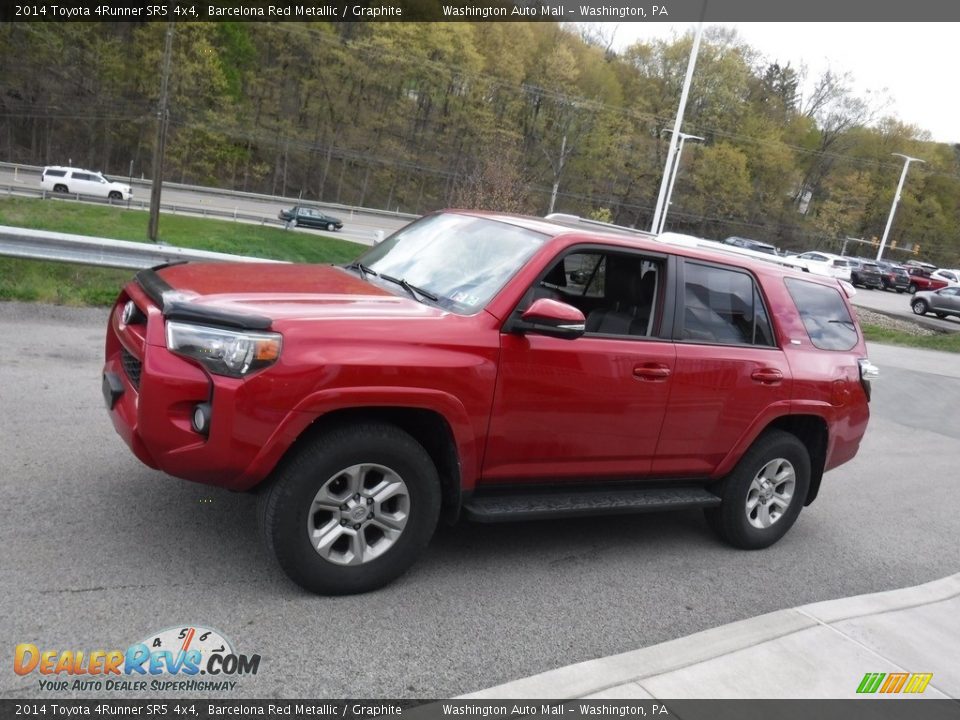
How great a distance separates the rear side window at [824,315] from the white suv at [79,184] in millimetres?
42887

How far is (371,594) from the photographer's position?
3.89 meters

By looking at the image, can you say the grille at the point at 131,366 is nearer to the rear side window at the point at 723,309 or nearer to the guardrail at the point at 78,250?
the rear side window at the point at 723,309

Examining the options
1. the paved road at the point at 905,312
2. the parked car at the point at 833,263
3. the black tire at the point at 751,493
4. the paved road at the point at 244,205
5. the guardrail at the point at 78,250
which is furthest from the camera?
the paved road at the point at 244,205

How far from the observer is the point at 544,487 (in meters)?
4.37

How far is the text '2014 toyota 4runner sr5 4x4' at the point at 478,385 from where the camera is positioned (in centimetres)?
346

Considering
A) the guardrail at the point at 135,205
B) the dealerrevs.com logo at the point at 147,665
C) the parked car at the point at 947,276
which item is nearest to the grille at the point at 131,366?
the dealerrevs.com logo at the point at 147,665

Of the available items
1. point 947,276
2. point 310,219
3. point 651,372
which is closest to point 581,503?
point 651,372

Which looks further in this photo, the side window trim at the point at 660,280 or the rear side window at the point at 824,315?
the rear side window at the point at 824,315

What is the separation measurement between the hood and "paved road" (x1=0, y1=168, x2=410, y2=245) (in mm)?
40548

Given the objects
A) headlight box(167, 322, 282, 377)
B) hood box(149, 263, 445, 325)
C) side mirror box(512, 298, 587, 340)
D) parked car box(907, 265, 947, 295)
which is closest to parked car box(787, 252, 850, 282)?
parked car box(907, 265, 947, 295)

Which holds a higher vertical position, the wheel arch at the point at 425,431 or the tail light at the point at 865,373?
the tail light at the point at 865,373

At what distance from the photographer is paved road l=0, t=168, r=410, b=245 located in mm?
46906

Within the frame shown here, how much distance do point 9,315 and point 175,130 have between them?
6366 cm

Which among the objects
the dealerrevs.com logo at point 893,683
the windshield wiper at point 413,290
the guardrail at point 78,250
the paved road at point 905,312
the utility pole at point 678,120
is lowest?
the paved road at point 905,312
